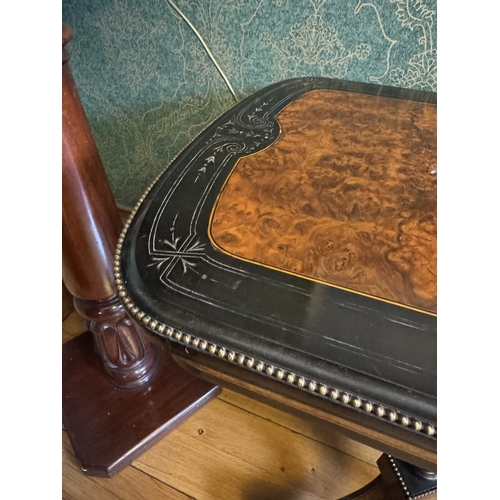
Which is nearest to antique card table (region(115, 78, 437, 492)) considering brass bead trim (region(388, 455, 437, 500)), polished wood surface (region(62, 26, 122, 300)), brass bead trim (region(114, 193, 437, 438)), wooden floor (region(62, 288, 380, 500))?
brass bead trim (region(114, 193, 437, 438))

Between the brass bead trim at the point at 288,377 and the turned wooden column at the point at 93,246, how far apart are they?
0.26 m

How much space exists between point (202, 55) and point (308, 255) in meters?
0.70

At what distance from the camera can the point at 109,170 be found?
137cm

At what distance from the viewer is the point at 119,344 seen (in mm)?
907

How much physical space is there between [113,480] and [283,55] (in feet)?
2.86

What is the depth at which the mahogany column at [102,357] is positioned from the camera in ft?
2.44

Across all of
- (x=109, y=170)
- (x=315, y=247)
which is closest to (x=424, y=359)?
(x=315, y=247)

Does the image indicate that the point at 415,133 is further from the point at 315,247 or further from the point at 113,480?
the point at 113,480

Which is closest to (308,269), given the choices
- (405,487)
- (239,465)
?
(405,487)

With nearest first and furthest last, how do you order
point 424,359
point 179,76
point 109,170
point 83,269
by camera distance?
point 424,359, point 83,269, point 179,76, point 109,170

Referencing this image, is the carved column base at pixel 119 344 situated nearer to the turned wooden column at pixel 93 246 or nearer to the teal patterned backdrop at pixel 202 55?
the turned wooden column at pixel 93 246

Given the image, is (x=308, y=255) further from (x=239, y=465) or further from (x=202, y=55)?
(x=202, y=55)

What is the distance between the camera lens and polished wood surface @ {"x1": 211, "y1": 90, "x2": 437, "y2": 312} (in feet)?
1.45

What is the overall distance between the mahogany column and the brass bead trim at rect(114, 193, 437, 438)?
0.35 meters
